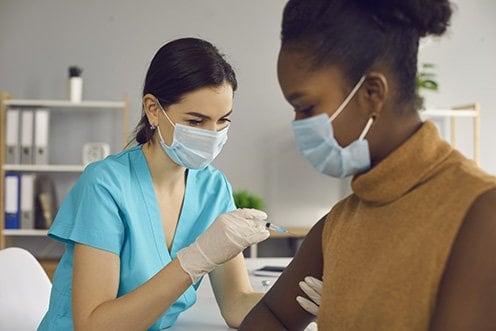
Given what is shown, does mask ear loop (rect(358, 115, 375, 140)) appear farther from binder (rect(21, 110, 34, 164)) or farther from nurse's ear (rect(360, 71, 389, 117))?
binder (rect(21, 110, 34, 164))

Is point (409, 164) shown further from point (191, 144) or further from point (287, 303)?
point (191, 144)

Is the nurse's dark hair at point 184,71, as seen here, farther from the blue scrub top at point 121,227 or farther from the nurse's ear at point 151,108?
the blue scrub top at point 121,227

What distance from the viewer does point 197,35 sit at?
390 centimetres

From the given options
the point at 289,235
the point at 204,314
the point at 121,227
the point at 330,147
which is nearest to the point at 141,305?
the point at 121,227

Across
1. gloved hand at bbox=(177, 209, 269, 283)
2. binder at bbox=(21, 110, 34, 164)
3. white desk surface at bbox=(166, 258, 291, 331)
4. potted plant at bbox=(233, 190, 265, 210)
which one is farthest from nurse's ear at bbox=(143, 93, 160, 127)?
binder at bbox=(21, 110, 34, 164)

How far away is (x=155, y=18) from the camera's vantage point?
12.8ft

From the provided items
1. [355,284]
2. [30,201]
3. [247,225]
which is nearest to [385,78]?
[355,284]

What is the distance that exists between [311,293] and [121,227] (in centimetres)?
53

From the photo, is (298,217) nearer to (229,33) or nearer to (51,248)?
(229,33)

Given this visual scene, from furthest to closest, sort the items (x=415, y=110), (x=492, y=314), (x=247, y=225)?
(x=247, y=225), (x=415, y=110), (x=492, y=314)

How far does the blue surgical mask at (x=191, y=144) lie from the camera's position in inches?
59.6

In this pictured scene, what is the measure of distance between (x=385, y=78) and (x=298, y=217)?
318 centimetres

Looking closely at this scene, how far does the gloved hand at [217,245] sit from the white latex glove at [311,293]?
32 centimetres

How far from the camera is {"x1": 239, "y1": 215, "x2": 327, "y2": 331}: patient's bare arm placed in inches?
42.6
